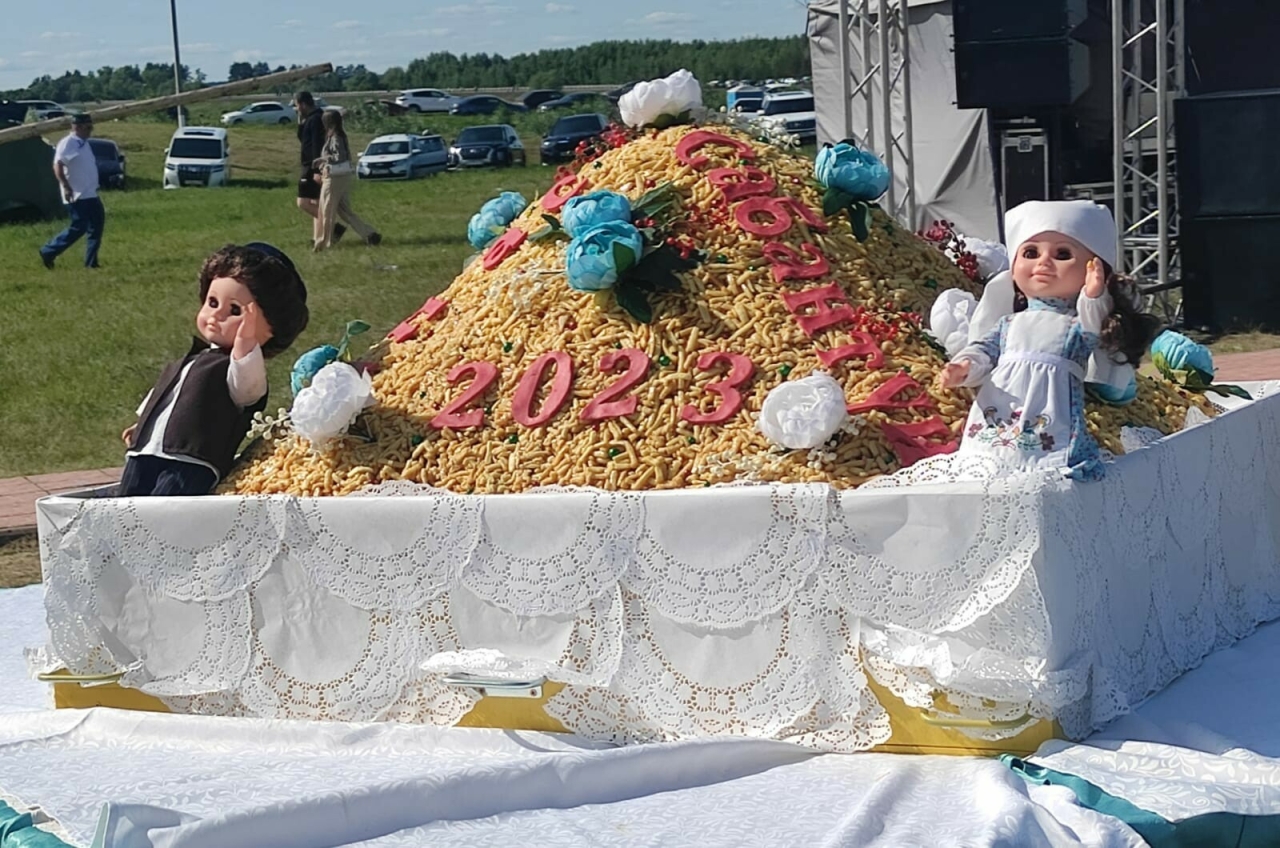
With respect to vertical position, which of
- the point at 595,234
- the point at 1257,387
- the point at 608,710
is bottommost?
the point at 608,710

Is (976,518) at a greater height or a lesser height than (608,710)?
greater

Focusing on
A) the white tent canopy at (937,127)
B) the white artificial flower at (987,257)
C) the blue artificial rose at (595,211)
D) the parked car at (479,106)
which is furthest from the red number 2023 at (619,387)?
the parked car at (479,106)

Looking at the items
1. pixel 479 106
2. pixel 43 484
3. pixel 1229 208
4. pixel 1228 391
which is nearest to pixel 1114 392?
pixel 1228 391

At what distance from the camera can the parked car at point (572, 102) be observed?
41.7m

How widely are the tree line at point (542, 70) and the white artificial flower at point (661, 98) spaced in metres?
50.9

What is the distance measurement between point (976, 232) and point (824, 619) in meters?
10.5

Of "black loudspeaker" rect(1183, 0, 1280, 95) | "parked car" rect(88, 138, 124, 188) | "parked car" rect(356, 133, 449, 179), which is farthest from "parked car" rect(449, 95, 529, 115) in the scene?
"black loudspeaker" rect(1183, 0, 1280, 95)

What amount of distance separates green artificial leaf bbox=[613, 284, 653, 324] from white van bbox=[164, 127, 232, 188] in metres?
21.7

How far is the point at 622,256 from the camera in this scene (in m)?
3.76

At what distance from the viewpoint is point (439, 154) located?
90.2 ft

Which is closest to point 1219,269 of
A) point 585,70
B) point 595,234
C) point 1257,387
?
point 1257,387

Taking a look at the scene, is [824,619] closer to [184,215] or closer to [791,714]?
[791,714]

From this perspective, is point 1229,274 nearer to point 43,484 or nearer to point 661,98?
point 661,98

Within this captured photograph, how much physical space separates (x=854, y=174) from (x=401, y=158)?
23037 mm
